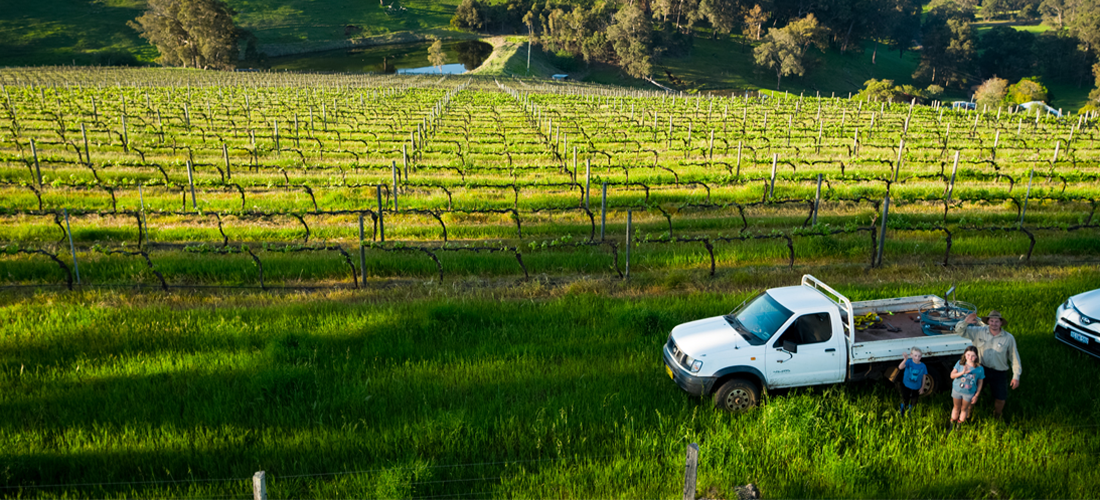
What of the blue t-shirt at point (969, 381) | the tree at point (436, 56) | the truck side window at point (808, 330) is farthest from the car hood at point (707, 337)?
the tree at point (436, 56)

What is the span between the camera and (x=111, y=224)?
1777 cm

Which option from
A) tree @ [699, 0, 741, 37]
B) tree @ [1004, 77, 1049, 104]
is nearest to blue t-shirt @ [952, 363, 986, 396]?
tree @ [1004, 77, 1049, 104]

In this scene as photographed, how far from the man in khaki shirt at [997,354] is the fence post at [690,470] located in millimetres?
4548

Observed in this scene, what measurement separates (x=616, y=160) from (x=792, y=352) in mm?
22122

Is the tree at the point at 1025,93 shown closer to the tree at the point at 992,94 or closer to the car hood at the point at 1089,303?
the tree at the point at 992,94

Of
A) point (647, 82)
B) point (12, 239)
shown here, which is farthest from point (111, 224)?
point (647, 82)

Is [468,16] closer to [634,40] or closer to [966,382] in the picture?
[634,40]

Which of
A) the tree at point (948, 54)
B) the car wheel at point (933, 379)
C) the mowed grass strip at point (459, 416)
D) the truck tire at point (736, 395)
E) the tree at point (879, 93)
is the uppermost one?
the tree at point (948, 54)

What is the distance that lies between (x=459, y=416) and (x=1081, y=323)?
9622 mm

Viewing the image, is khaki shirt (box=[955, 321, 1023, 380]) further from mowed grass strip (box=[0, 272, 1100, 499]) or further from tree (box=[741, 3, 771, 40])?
tree (box=[741, 3, 771, 40])

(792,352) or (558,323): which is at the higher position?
(792,352)

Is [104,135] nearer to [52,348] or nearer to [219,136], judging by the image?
[219,136]

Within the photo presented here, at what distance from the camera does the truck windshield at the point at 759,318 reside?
819 centimetres

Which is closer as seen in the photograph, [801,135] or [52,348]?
[52,348]
